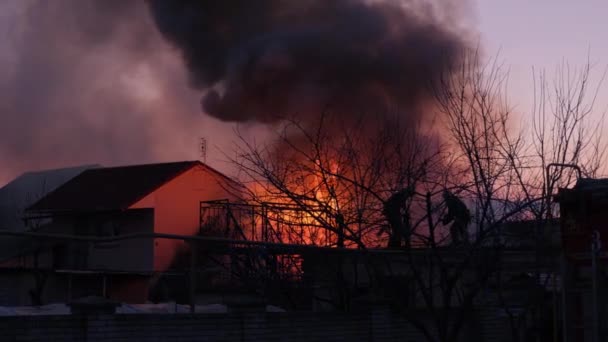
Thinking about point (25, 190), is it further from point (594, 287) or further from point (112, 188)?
point (594, 287)

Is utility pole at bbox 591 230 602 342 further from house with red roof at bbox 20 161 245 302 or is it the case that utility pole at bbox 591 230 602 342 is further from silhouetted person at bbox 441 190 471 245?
house with red roof at bbox 20 161 245 302

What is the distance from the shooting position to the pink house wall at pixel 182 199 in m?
36.4

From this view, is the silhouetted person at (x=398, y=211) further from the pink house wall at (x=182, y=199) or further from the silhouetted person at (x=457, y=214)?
the pink house wall at (x=182, y=199)

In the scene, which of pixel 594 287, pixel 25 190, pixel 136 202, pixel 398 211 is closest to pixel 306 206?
pixel 398 211

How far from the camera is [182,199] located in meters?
37.5

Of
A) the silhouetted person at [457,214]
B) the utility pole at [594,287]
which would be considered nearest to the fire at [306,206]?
the silhouetted person at [457,214]

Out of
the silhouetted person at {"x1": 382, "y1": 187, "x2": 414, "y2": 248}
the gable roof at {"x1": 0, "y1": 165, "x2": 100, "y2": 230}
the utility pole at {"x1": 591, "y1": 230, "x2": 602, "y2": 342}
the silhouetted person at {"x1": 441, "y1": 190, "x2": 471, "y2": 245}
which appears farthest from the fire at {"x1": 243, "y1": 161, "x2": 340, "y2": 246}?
the gable roof at {"x1": 0, "y1": 165, "x2": 100, "y2": 230}

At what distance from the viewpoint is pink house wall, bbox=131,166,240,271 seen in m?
36.4

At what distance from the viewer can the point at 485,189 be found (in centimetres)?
1211

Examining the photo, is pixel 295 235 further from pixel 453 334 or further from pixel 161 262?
pixel 161 262

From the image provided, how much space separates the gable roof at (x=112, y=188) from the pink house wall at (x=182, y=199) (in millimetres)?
272

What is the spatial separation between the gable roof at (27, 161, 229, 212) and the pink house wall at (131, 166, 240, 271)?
0.89 ft

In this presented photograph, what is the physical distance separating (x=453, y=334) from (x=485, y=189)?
2293 millimetres

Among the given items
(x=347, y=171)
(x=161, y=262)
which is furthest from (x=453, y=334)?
(x=161, y=262)
